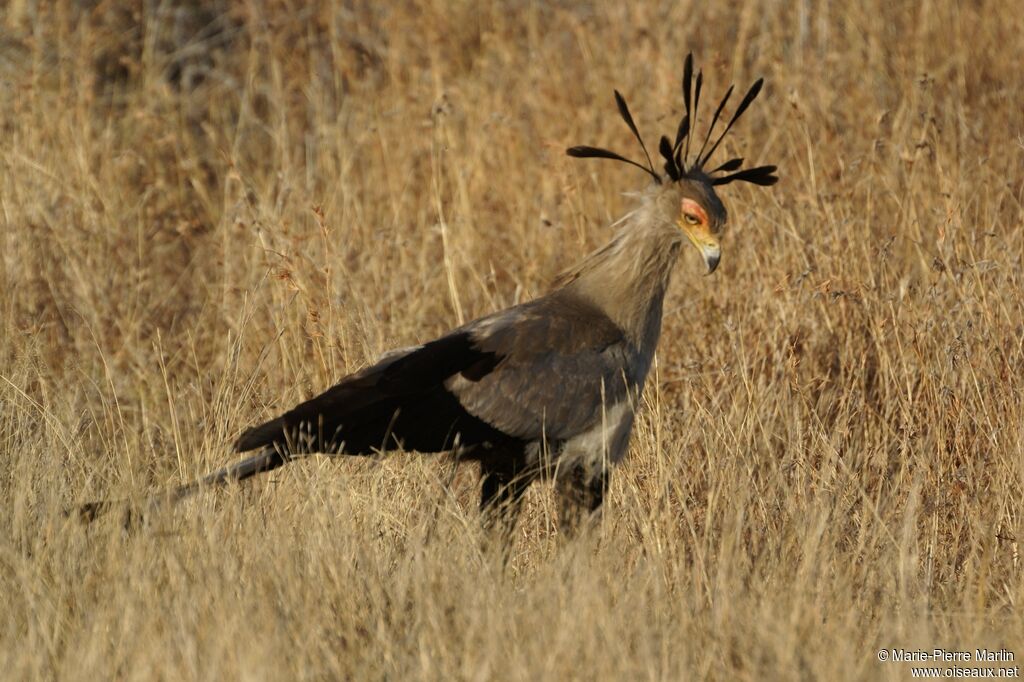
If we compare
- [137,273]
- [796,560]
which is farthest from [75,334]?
[796,560]

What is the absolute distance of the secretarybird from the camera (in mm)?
4117

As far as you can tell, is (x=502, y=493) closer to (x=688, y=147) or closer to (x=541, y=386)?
(x=541, y=386)

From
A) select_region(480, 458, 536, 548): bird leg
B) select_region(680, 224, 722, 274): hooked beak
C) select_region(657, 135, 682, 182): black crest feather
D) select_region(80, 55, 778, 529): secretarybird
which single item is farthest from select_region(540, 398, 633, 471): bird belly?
select_region(657, 135, 682, 182): black crest feather

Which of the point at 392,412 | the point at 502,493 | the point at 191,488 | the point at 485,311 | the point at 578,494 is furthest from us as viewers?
the point at 485,311

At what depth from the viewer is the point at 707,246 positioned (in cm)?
457

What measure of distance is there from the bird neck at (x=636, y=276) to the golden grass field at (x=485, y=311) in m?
0.38

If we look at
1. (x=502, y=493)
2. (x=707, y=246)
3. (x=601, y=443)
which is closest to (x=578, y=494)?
(x=601, y=443)

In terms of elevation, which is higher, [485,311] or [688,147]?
[688,147]

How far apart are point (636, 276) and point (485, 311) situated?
176 centimetres

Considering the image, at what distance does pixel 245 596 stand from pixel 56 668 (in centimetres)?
45

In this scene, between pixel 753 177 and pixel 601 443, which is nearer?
pixel 601 443

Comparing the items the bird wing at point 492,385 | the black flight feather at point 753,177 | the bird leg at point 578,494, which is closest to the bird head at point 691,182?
the black flight feather at point 753,177

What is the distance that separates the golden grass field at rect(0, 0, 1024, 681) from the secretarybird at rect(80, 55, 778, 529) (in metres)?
0.18

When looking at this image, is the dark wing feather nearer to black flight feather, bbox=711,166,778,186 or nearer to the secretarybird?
the secretarybird
